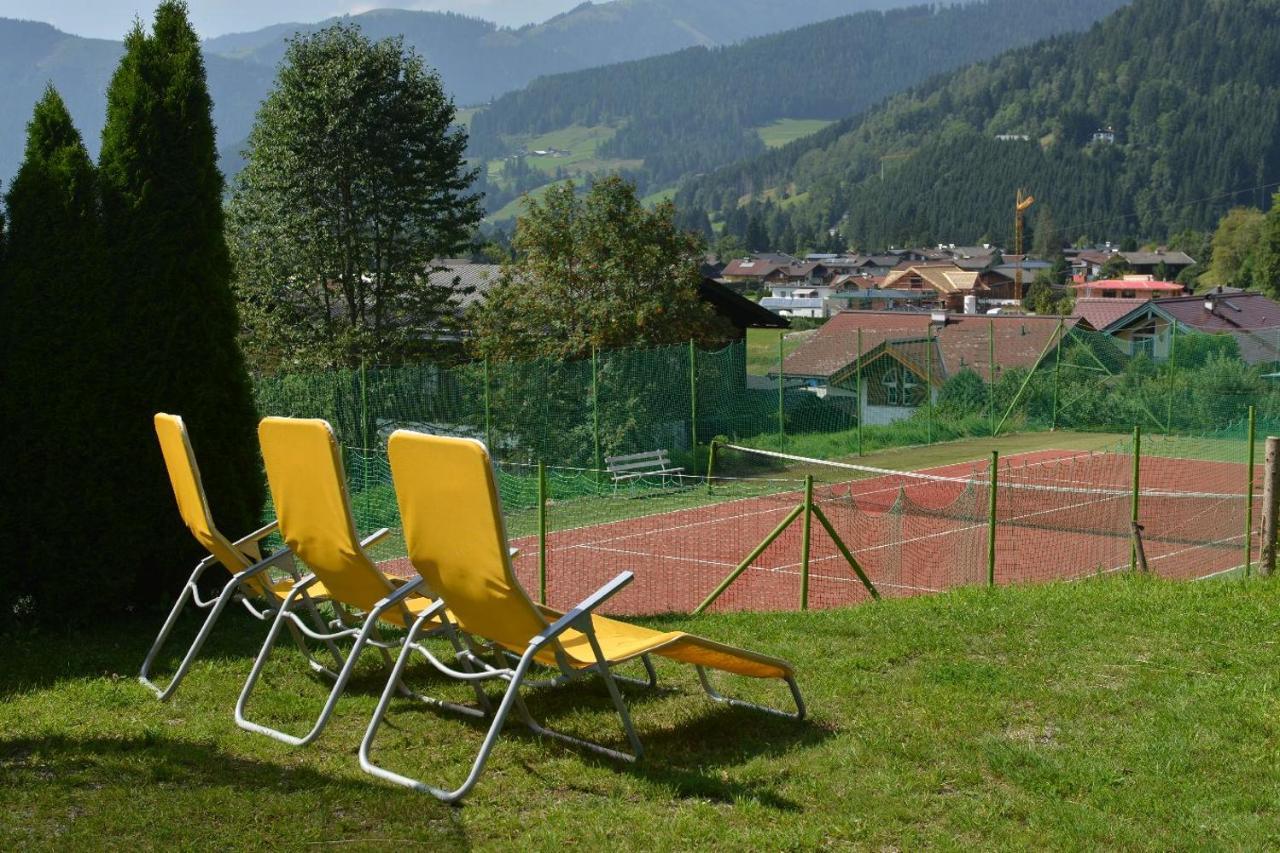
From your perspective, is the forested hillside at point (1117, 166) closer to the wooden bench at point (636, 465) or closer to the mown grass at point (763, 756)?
the wooden bench at point (636, 465)

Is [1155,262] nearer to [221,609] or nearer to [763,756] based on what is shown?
[221,609]

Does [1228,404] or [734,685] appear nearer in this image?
[734,685]

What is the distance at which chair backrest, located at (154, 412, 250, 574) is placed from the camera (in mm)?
5629

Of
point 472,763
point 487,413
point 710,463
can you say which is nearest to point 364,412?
point 487,413

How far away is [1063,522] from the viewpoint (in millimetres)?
16109

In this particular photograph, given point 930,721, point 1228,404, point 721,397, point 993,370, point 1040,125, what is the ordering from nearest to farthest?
point 930,721, point 721,397, point 1228,404, point 993,370, point 1040,125

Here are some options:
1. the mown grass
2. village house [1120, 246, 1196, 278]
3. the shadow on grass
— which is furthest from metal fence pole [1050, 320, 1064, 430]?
village house [1120, 246, 1196, 278]

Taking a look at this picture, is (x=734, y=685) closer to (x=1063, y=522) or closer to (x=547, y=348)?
(x=1063, y=522)

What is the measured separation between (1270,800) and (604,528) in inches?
605

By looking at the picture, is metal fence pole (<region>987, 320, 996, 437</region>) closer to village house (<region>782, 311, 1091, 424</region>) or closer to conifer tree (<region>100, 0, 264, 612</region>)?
village house (<region>782, 311, 1091, 424</region>)

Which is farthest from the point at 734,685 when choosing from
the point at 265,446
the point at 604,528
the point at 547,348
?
the point at 547,348

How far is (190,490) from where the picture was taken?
576 cm

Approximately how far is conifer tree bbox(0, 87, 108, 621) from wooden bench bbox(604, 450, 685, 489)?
45.9ft

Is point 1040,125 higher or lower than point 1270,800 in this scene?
higher
